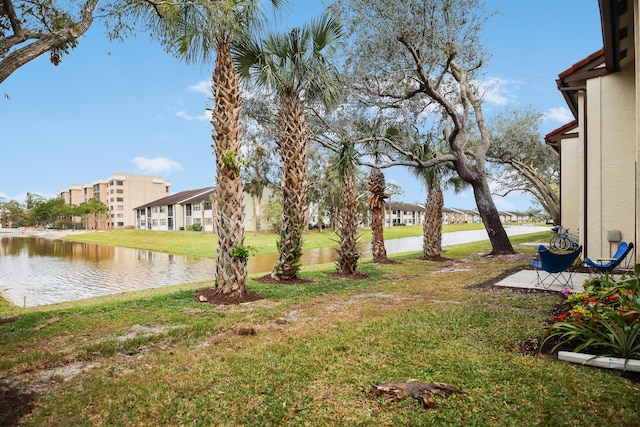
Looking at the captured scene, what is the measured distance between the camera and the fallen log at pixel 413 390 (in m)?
3.20

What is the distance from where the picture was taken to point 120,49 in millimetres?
9297

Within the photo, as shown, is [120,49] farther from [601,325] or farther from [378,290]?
[601,325]

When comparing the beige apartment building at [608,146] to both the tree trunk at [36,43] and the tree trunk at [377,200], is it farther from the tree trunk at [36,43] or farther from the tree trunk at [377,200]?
the tree trunk at [36,43]

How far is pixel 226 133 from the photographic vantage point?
8273 millimetres

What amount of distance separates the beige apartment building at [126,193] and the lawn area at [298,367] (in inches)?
3545

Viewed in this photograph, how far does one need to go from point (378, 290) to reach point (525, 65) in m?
9.67

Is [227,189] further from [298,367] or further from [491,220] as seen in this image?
[491,220]

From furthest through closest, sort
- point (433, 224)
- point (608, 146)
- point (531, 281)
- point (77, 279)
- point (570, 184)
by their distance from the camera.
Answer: point (433, 224)
point (570, 184)
point (77, 279)
point (608, 146)
point (531, 281)

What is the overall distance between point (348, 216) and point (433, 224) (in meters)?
6.13

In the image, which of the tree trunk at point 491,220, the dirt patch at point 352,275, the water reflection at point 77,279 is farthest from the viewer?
the tree trunk at point 491,220

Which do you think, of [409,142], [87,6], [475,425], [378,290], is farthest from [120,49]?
[409,142]

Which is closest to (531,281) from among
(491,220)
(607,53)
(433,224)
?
(607,53)

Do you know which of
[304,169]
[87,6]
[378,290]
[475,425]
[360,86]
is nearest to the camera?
[475,425]

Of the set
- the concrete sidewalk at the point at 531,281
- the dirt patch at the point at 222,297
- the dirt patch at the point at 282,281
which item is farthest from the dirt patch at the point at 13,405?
the concrete sidewalk at the point at 531,281
